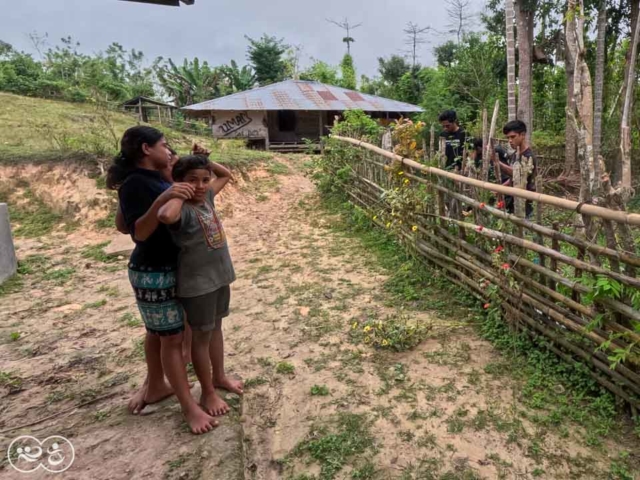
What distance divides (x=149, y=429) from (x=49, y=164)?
7171mm

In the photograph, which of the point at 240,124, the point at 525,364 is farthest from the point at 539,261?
the point at 240,124

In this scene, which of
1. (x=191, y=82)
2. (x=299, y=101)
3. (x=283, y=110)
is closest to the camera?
(x=283, y=110)

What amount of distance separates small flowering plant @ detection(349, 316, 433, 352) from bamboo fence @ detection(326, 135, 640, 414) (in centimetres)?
58

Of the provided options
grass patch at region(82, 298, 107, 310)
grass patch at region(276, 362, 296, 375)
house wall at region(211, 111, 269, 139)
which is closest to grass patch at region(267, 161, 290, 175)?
grass patch at region(82, 298, 107, 310)

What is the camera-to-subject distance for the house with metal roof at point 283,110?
52.9ft

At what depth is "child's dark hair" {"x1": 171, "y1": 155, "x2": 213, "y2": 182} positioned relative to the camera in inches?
73.0

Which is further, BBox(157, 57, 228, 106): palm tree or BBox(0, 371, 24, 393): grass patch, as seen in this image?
BBox(157, 57, 228, 106): palm tree

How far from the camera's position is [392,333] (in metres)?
2.93

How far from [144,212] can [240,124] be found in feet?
52.6

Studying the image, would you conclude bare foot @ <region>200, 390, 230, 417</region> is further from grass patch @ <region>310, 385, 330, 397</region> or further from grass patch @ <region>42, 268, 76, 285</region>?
grass patch @ <region>42, 268, 76, 285</region>

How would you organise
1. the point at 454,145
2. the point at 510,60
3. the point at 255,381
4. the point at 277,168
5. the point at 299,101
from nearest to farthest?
1. the point at 255,381
2. the point at 454,145
3. the point at 510,60
4. the point at 277,168
5. the point at 299,101

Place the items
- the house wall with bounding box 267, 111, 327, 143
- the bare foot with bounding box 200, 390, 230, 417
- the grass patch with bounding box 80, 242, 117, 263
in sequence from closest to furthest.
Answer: the bare foot with bounding box 200, 390, 230, 417 < the grass patch with bounding box 80, 242, 117, 263 < the house wall with bounding box 267, 111, 327, 143

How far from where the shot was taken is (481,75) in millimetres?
15656

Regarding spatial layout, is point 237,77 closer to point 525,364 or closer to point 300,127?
point 300,127
